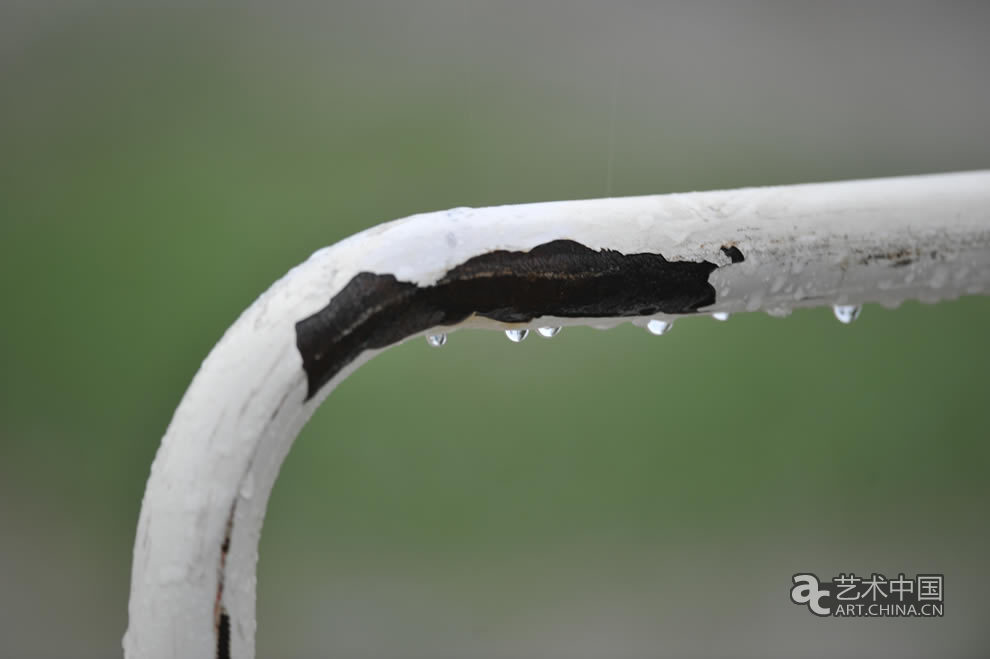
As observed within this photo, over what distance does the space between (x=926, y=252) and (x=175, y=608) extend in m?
0.16

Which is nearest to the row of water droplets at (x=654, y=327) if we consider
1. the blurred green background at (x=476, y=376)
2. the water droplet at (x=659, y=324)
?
the water droplet at (x=659, y=324)

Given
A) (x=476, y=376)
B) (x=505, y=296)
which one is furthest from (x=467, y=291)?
(x=476, y=376)

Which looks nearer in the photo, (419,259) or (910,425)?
(419,259)

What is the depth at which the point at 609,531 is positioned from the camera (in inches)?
46.0

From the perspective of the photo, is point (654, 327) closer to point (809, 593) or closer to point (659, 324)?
point (659, 324)

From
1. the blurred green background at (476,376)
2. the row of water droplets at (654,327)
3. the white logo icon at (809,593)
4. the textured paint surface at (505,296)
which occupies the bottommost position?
the textured paint surface at (505,296)

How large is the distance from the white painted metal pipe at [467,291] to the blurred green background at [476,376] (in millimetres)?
1007

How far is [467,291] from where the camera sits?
0.14 meters

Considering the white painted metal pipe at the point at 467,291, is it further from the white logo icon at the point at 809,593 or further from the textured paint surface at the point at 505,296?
the white logo icon at the point at 809,593

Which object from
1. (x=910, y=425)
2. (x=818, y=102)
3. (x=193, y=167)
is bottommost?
(x=910, y=425)

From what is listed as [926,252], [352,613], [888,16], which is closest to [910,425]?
[888,16]

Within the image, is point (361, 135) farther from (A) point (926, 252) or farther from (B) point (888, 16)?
(A) point (926, 252)

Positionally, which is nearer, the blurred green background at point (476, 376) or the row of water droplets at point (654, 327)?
the row of water droplets at point (654, 327)

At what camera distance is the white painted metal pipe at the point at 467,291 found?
0.44 ft
